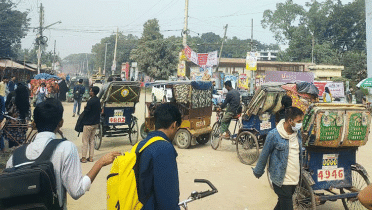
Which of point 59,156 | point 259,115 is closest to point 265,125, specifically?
point 259,115

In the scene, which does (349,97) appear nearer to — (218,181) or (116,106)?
(116,106)

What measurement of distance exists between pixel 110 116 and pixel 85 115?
178cm

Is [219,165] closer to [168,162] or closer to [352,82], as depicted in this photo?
[168,162]

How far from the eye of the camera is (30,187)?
75.2 inches

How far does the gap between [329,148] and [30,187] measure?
150 inches

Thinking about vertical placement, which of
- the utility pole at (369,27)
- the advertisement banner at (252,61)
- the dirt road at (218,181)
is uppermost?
the utility pole at (369,27)

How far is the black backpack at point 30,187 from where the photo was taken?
6.18 ft

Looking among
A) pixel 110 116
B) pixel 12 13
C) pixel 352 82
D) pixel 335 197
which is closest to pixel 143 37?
pixel 12 13

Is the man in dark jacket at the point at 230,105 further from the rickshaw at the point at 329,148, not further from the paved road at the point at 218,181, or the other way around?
the rickshaw at the point at 329,148

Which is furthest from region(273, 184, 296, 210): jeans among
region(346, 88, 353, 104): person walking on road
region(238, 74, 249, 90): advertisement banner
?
region(238, 74, 249, 90): advertisement banner

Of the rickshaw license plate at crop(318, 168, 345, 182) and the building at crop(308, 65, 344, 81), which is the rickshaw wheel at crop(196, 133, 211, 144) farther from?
the building at crop(308, 65, 344, 81)

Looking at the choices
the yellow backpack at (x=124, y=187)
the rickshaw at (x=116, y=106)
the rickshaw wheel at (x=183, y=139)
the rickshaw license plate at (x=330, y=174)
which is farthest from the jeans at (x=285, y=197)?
the rickshaw at (x=116, y=106)

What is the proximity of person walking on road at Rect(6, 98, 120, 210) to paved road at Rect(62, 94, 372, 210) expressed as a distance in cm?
298

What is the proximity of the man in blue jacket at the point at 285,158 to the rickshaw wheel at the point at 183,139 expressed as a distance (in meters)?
5.43
